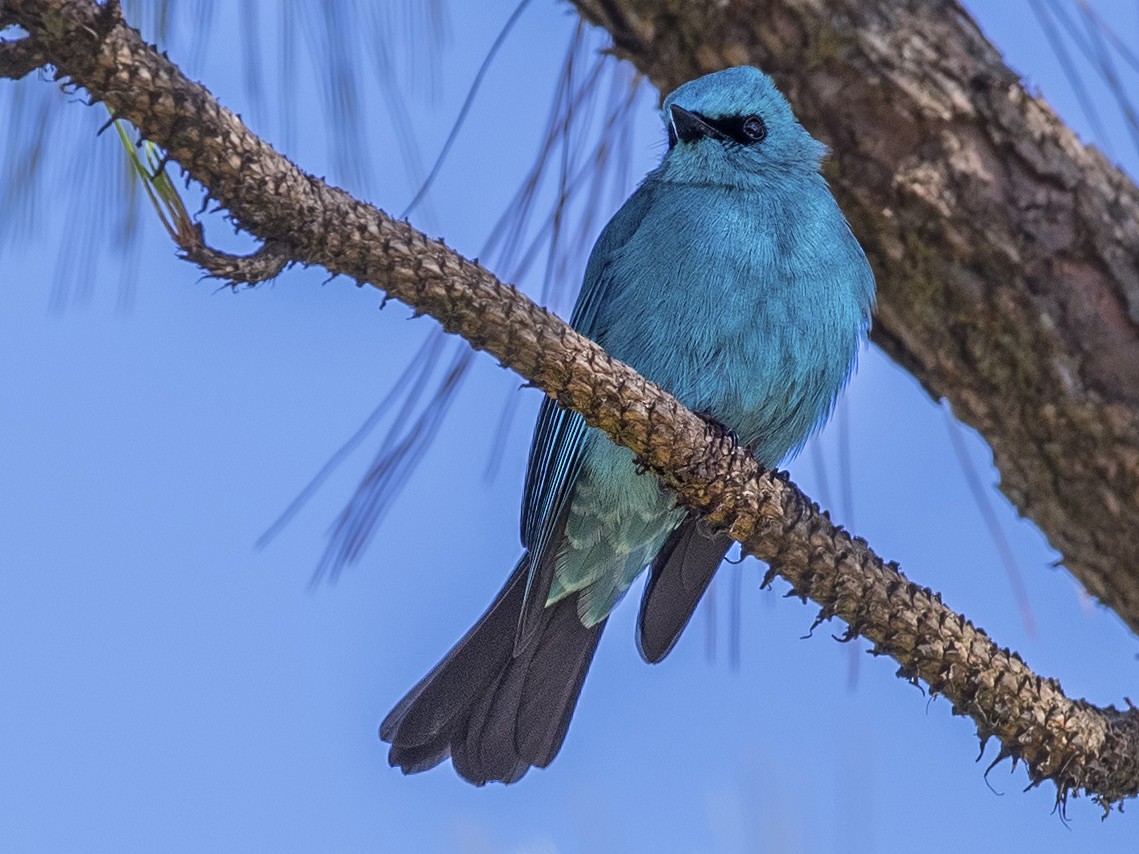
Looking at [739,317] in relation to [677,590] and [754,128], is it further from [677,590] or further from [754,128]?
[677,590]

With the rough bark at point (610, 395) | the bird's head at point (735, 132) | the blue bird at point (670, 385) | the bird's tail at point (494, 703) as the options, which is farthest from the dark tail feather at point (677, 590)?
the bird's head at point (735, 132)

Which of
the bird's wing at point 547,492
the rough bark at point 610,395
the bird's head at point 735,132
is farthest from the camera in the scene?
the bird's head at point 735,132

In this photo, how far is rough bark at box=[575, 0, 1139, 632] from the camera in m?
3.22

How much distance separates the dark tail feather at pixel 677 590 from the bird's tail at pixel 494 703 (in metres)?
0.23

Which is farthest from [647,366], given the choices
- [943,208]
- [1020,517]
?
[1020,517]

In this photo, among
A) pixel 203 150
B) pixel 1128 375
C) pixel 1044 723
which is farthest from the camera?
pixel 1128 375

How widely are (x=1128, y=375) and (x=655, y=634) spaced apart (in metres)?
1.25

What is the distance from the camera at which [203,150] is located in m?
2.03

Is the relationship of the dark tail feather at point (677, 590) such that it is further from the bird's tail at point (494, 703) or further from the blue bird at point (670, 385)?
the bird's tail at point (494, 703)

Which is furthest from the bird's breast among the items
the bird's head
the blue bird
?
the bird's head

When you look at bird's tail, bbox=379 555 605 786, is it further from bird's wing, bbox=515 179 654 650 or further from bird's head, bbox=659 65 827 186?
bird's head, bbox=659 65 827 186

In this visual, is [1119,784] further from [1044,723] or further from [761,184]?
[761,184]

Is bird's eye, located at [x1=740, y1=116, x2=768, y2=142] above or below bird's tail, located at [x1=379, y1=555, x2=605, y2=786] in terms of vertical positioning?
above

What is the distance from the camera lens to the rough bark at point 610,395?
198cm
